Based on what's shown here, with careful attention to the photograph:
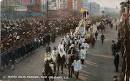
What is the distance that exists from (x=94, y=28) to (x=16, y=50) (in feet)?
8.41

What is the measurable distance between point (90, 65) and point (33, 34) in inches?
80.8

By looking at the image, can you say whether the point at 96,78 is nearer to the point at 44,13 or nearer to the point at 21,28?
the point at 44,13

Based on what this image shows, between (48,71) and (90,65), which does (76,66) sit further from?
(90,65)

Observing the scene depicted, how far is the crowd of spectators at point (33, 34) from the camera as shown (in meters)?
13.2

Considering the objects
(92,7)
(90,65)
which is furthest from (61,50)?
(92,7)

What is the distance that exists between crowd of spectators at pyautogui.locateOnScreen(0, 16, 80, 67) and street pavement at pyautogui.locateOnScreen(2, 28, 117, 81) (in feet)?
0.87

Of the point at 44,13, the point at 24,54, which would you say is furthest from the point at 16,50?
the point at 44,13

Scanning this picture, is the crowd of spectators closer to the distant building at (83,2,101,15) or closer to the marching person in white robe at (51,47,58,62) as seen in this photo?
the distant building at (83,2,101,15)

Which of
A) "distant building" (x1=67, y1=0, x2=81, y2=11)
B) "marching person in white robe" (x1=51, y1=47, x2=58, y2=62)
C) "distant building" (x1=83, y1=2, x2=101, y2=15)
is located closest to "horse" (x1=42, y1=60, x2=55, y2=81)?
"marching person in white robe" (x1=51, y1=47, x2=58, y2=62)

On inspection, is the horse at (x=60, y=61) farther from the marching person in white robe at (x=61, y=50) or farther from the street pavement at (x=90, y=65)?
the street pavement at (x=90, y=65)

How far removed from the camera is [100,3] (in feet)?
41.7

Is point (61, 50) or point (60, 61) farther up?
point (61, 50)

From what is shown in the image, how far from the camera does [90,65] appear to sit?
544 inches

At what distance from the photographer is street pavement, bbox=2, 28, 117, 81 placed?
1179 centimetres
